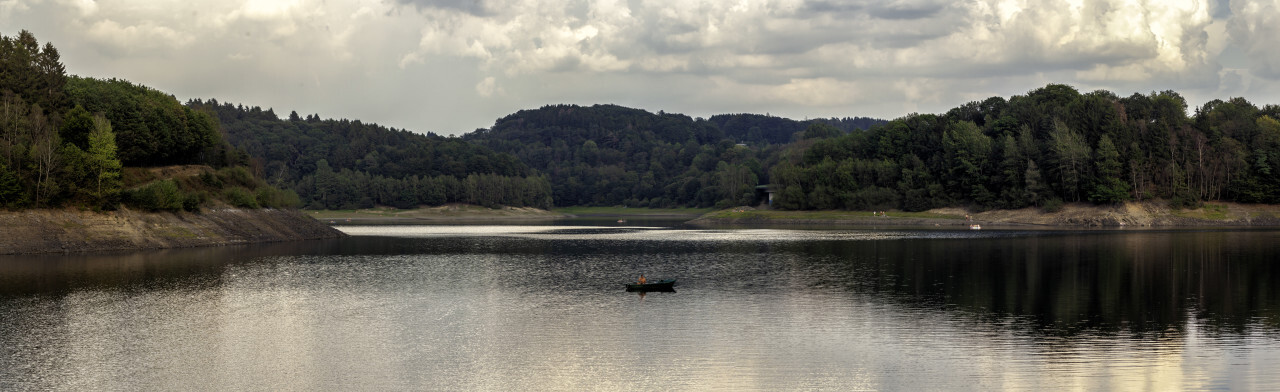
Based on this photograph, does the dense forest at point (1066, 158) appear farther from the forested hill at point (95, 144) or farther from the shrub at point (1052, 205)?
the forested hill at point (95, 144)

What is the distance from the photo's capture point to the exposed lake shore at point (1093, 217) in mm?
138250

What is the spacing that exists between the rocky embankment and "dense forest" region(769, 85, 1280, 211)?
113 m

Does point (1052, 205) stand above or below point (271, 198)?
below

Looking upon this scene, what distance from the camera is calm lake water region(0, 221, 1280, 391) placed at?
29.4 metres

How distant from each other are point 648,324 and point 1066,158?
132m

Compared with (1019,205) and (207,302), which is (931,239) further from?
(207,302)

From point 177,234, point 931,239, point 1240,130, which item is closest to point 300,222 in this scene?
point 177,234

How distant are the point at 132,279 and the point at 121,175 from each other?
43745 mm

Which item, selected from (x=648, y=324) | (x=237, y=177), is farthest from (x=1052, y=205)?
(x=648, y=324)

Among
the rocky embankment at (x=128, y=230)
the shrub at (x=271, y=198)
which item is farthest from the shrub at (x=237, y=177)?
the rocky embankment at (x=128, y=230)

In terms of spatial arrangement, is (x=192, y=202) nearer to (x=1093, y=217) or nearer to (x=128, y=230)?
(x=128, y=230)

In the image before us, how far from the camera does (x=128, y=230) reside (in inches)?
3575

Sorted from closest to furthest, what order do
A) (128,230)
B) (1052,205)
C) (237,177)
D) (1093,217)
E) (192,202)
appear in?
(128,230) < (192,202) < (237,177) < (1093,217) < (1052,205)

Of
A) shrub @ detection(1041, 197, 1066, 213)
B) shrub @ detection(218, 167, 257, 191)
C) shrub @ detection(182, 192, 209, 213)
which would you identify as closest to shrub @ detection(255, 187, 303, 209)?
shrub @ detection(218, 167, 257, 191)
